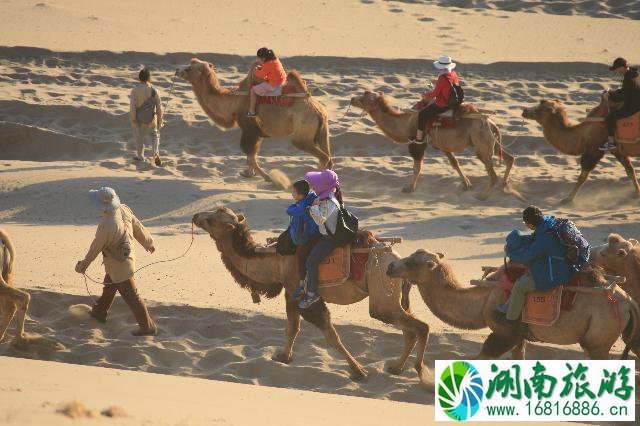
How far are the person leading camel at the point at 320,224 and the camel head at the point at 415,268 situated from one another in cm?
58

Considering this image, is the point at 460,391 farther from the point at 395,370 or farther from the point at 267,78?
the point at 267,78

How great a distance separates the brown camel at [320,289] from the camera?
11273mm

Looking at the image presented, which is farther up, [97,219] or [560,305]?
[560,305]

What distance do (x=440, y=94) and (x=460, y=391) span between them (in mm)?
8478

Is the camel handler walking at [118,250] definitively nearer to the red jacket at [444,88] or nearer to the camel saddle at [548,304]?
the camel saddle at [548,304]

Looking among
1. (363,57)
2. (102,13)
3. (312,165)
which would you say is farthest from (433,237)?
(102,13)

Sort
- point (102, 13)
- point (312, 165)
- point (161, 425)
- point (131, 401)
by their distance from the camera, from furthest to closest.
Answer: point (102, 13)
point (312, 165)
point (131, 401)
point (161, 425)

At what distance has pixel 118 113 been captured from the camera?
21.8m

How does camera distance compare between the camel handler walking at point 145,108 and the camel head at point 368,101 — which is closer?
the camel handler walking at point 145,108

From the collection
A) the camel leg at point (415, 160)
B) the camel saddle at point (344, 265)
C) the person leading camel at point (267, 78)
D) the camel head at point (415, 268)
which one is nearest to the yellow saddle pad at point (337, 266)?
the camel saddle at point (344, 265)

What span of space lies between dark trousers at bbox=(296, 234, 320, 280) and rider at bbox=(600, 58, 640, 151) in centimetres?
712

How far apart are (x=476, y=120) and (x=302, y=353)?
7.11 meters

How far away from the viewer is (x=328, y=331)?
37.5ft

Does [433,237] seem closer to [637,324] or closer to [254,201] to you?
[254,201]
